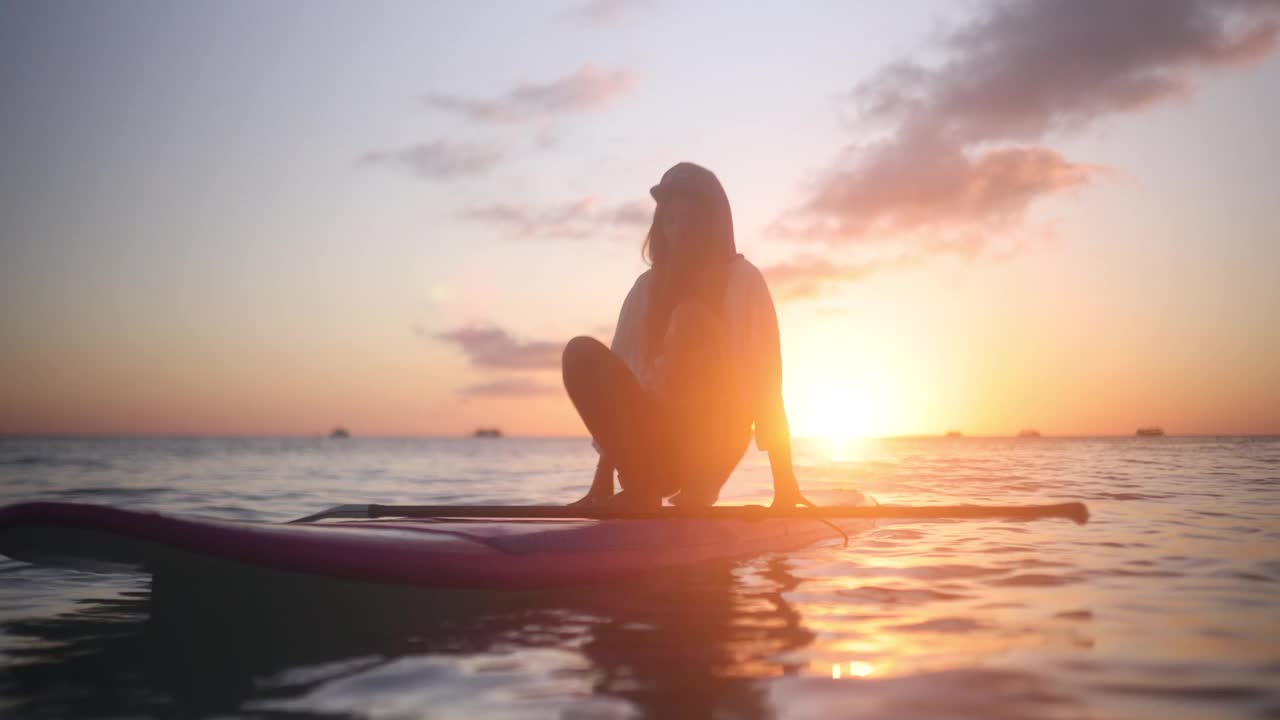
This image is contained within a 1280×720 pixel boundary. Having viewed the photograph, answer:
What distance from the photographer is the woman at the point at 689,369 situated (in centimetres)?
441

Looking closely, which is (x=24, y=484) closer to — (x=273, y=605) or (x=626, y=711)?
(x=273, y=605)

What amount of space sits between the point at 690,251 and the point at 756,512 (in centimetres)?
133

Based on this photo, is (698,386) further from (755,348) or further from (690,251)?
(690,251)

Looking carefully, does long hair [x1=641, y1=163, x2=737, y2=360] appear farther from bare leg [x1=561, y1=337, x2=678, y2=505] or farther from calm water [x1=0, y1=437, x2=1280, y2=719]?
calm water [x1=0, y1=437, x2=1280, y2=719]

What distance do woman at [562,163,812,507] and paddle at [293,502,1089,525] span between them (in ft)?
0.81

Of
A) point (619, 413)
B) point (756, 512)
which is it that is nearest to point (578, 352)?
point (619, 413)

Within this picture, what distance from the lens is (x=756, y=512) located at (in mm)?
4113

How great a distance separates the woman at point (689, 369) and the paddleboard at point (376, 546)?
0.36m

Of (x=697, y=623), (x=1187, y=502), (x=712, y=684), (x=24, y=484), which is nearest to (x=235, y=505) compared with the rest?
(x=24, y=484)

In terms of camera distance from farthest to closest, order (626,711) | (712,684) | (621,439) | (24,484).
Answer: (24,484) → (621,439) → (712,684) → (626,711)

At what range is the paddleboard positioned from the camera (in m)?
3.21

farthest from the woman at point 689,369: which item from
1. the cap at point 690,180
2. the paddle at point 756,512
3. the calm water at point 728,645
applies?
the calm water at point 728,645

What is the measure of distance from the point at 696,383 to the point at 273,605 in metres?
2.19

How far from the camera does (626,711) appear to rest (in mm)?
2350
